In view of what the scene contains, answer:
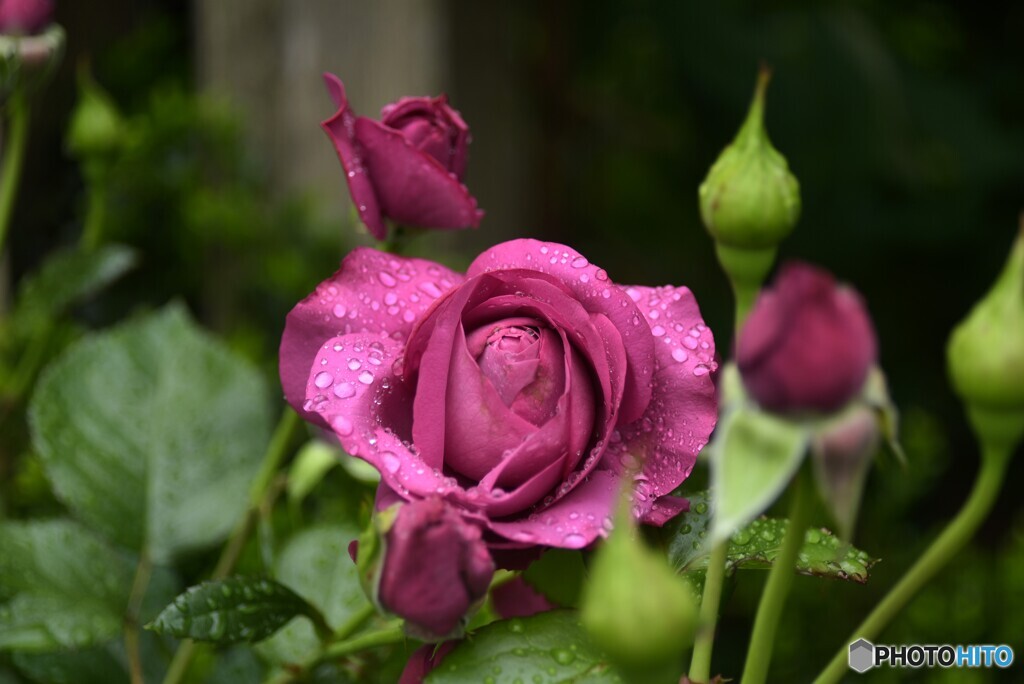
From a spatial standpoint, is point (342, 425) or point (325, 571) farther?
point (325, 571)

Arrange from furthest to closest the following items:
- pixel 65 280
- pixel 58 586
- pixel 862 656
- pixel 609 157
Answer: pixel 609 157 < pixel 65 280 < pixel 58 586 < pixel 862 656

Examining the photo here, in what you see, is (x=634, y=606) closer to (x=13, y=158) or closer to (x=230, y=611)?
(x=230, y=611)

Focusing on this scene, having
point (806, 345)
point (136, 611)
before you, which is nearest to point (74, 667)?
point (136, 611)

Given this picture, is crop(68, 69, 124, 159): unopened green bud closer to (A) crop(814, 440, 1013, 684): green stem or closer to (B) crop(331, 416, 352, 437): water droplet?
(B) crop(331, 416, 352, 437): water droplet

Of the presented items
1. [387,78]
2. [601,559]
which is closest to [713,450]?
[601,559]

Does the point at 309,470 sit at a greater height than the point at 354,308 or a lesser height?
lesser

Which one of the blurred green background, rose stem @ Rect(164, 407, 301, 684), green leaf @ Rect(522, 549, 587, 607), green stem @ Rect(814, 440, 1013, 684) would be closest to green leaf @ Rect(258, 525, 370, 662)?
rose stem @ Rect(164, 407, 301, 684)

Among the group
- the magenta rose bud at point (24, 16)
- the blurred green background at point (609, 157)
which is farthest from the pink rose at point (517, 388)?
the blurred green background at point (609, 157)
